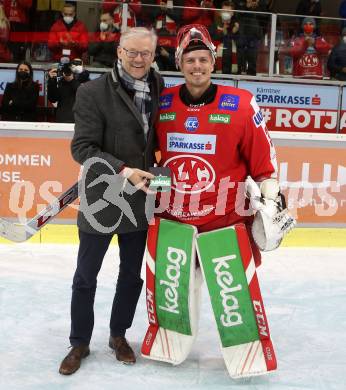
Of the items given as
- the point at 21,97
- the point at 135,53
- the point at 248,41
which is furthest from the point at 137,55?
the point at 248,41

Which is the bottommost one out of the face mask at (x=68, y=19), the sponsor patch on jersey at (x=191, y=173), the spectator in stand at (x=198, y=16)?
the sponsor patch on jersey at (x=191, y=173)

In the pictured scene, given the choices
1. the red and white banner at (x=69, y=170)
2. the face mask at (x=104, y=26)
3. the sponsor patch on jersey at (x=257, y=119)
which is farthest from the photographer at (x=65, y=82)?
the sponsor patch on jersey at (x=257, y=119)

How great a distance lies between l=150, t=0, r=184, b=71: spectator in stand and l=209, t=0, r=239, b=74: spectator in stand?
14.0 inches

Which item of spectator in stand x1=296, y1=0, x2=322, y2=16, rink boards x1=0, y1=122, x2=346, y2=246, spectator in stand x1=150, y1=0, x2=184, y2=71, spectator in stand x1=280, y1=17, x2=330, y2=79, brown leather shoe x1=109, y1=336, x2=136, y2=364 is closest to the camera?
brown leather shoe x1=109, y1=336, x2=136, y2=364

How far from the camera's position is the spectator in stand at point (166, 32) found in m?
6.32

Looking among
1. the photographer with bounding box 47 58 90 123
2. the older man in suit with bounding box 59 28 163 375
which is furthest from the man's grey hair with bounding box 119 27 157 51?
the photographer with bounding box 47 58 90 123

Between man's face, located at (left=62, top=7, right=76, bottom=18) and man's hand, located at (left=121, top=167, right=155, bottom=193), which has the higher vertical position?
man's face, located at (left=62, top=7, right=76, bottom=18)

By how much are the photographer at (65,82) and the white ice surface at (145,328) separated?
1.59 metres

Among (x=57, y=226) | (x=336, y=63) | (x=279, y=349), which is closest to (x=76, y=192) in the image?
(x=279, y=349)

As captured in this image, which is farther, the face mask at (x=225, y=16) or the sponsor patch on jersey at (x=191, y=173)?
the face mask at (x=225, y=16)

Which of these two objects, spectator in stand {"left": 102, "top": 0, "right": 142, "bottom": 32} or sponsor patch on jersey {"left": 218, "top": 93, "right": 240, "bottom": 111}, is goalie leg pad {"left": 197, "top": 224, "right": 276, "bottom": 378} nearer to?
sponsor patch on jersey {"left": 218, "top": 93, "right": 240, "bottom": 111}

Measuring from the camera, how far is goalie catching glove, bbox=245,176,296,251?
8.79ft

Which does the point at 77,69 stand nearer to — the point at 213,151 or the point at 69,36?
→ the point at 69,36

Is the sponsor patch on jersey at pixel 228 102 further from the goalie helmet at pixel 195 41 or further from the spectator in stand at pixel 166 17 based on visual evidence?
the spectator in stand at pixel 166 17
